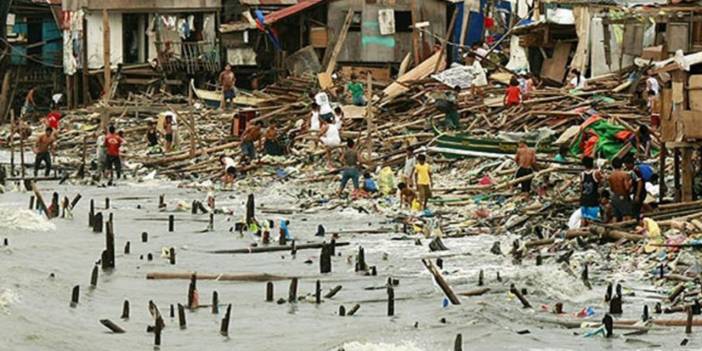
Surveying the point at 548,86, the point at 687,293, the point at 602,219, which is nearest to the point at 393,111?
the point at 548,86

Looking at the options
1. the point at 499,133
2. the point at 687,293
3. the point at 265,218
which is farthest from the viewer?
the point at 499,133

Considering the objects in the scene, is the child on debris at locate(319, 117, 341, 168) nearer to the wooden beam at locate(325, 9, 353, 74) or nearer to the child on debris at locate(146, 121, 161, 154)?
the child on debris at locate(146, 121, 161, 154)

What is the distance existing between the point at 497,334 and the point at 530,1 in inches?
1222

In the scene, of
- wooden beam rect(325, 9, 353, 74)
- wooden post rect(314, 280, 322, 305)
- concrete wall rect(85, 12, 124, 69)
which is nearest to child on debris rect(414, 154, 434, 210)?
wooden post rect(314, 280, 322, 305)

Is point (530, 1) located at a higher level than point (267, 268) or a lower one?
higher

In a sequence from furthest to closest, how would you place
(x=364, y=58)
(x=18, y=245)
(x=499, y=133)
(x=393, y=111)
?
(x=364, y=58)
(x=393, y=111)
(x=499, y=133)
(x=18, y=245)

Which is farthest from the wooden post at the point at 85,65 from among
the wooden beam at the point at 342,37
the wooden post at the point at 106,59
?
the wooden beam at the point at 342,37

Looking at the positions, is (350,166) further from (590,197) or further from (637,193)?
(637,193)

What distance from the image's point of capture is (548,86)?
37.8m

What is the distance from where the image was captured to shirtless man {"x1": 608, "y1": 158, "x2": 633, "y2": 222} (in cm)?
2302

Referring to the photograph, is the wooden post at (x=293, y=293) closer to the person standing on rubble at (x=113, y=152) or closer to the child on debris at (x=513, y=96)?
the child on debris at (x=513, y=96)

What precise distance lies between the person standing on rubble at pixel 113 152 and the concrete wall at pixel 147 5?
1431cm

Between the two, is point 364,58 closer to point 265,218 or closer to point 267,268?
point 265,218

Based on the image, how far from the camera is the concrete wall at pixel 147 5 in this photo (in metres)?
50.5
